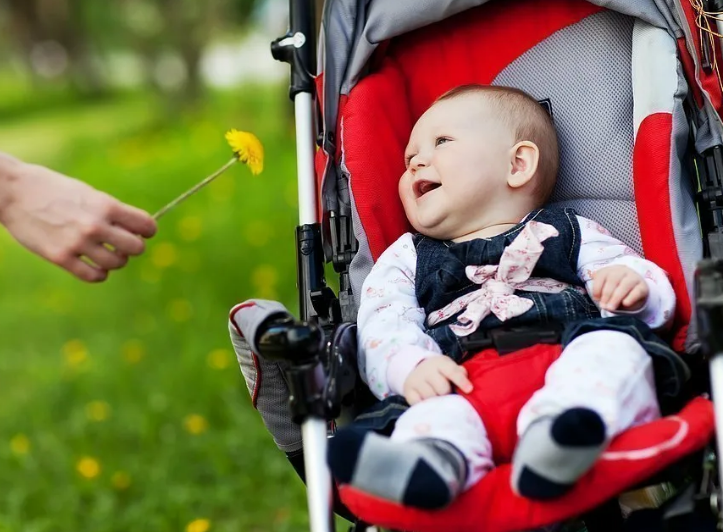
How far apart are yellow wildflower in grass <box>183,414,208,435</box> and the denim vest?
153cm

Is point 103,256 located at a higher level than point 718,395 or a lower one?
higher

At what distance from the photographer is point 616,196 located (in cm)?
222

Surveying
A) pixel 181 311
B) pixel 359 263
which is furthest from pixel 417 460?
pixel 181 311

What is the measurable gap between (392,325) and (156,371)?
2.33 m

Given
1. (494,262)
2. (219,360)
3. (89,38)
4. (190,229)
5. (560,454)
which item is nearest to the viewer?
(560,454)

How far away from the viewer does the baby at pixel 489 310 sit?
143cm

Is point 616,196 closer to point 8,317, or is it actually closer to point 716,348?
point 716,348

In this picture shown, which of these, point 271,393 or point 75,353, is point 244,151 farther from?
point 75,353

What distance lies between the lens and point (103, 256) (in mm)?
2291

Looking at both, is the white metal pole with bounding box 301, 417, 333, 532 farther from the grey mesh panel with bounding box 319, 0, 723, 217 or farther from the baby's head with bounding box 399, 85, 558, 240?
the grey mesh panel with bounding box 319, 0, 723, 217

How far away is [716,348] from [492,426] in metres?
0.41

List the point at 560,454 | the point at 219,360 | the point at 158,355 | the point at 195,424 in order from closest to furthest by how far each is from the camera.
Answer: the point at 560,454
the point at 195,424
the point at 219,360
the point at 158,355

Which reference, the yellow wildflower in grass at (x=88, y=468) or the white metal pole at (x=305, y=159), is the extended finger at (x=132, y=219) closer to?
the white metal pole at (x=305, y=159)

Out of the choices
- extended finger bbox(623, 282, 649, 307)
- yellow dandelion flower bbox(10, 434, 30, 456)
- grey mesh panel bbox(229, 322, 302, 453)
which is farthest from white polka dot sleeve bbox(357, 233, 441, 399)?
yellow dandelion flower bbox(10, 434, 30, 456)
